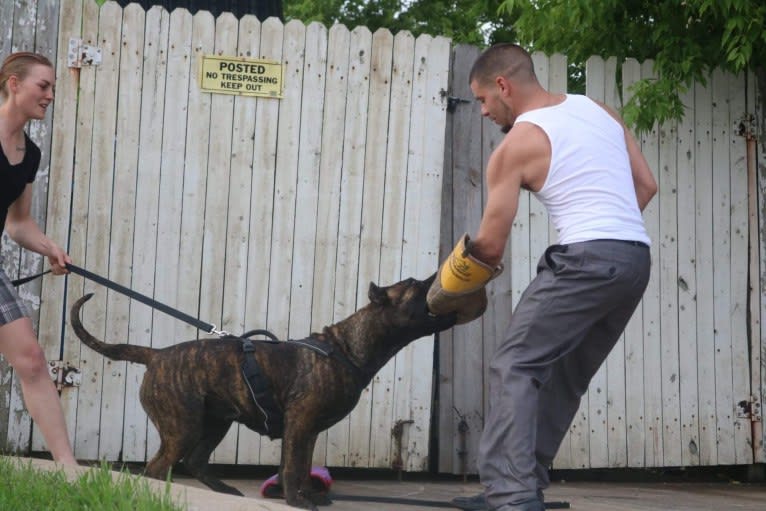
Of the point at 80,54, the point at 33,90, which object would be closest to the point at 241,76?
the point at 80,54

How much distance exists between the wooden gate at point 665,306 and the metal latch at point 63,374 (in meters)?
2.18

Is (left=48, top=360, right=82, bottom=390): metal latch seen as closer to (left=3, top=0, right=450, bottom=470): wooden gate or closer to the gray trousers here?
(left=3, top=0, right=450, bottom=470): wooden gate

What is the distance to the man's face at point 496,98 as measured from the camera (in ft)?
16.6

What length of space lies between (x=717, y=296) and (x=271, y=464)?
10.2ft

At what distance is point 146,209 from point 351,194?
123 cm

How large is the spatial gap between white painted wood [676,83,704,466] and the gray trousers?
2993 millimetres

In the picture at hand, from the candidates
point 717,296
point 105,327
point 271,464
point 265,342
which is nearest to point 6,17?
point 105,327

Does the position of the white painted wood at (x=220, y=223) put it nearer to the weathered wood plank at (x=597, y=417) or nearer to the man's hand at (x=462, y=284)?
the man's hand at (x=462, y=284)

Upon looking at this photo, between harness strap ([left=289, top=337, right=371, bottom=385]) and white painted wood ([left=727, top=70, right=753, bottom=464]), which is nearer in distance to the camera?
harness strap ([left=289, top=337, right=371, bottom=385])

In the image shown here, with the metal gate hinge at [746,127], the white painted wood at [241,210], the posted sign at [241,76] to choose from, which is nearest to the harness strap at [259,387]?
the white painted wood at [241,210]

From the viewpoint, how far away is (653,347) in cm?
776

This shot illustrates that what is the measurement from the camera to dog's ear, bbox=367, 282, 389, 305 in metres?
6.04

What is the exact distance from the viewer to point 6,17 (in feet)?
22.6

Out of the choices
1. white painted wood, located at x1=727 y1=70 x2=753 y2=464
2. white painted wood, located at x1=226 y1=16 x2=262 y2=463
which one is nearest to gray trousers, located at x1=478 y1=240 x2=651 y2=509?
white painted wood, located at x1=226 y1=16 x2=262 y2=463
